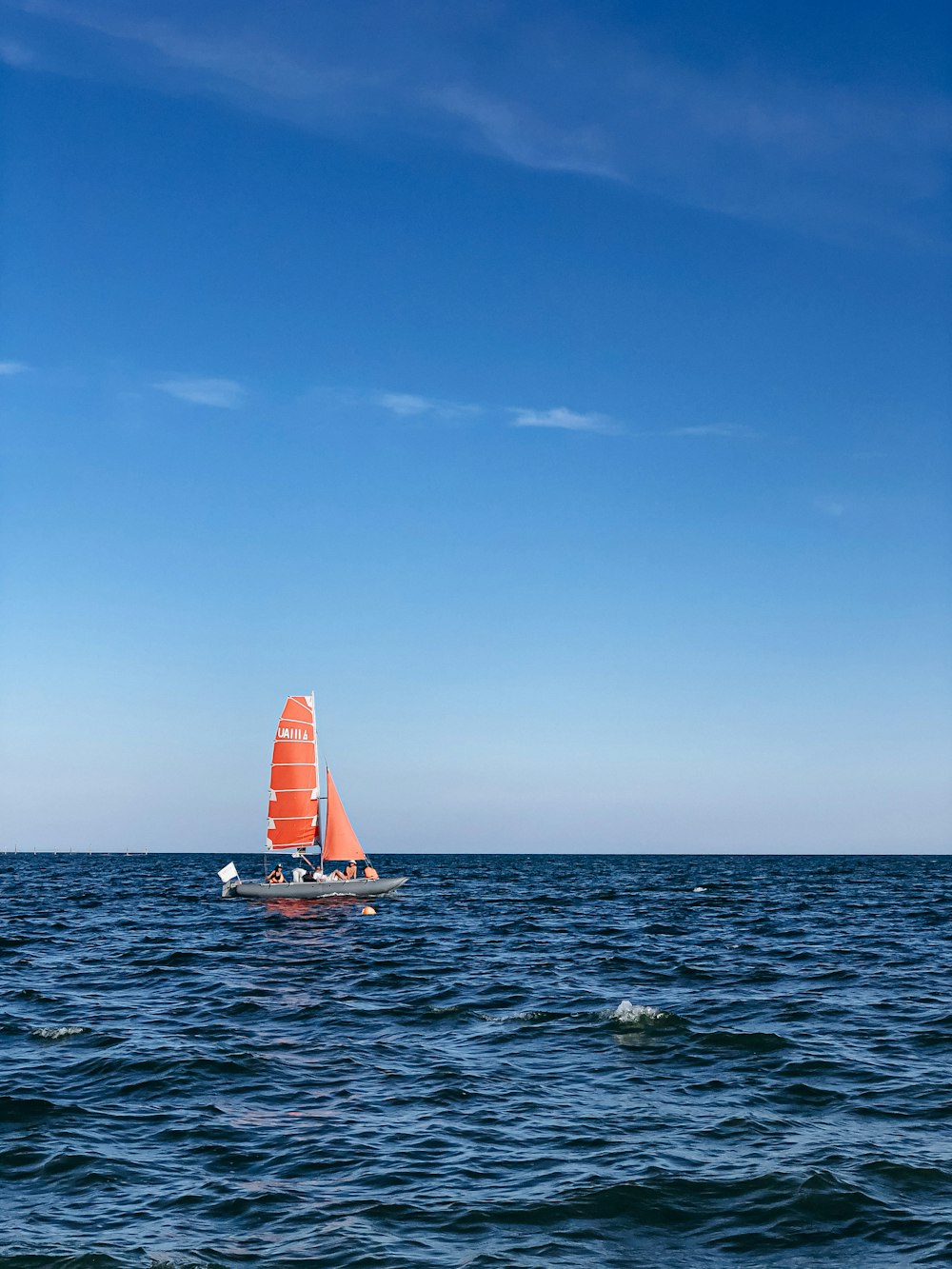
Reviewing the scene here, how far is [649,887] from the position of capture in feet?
264

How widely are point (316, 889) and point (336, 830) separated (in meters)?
4.43

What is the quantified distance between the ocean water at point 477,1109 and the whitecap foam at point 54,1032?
9 cm

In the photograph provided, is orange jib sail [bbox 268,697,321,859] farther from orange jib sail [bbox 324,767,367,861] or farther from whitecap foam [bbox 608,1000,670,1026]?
whitecap foam [bbox 608,1000,670,1026]

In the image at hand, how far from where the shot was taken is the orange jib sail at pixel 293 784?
191 ft

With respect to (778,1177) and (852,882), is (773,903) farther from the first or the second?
(778,1177)

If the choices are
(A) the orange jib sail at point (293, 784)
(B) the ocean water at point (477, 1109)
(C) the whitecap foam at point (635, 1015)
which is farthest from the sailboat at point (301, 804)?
(C) the whitecap foam at point (635, 1015)

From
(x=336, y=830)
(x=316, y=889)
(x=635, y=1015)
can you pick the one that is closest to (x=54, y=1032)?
(x=635, y=1015)

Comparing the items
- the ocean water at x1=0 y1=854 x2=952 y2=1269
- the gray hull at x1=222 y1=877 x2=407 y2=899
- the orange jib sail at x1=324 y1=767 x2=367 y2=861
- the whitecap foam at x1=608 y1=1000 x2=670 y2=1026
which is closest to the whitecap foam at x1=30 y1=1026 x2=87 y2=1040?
the ocean water at x1=0 y1=854 x2=952 y2=1269

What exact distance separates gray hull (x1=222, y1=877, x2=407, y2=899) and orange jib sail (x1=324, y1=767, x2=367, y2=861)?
251 centimetres

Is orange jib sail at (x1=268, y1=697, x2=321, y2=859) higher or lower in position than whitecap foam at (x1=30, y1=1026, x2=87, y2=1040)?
higher

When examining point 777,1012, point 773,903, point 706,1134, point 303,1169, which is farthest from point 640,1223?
point 773,903

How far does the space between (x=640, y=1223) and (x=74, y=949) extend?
28.5 meters

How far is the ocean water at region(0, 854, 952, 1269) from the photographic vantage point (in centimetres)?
1052

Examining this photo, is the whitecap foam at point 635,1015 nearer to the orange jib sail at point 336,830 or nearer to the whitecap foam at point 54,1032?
the whitecap foam at point 54,1032
